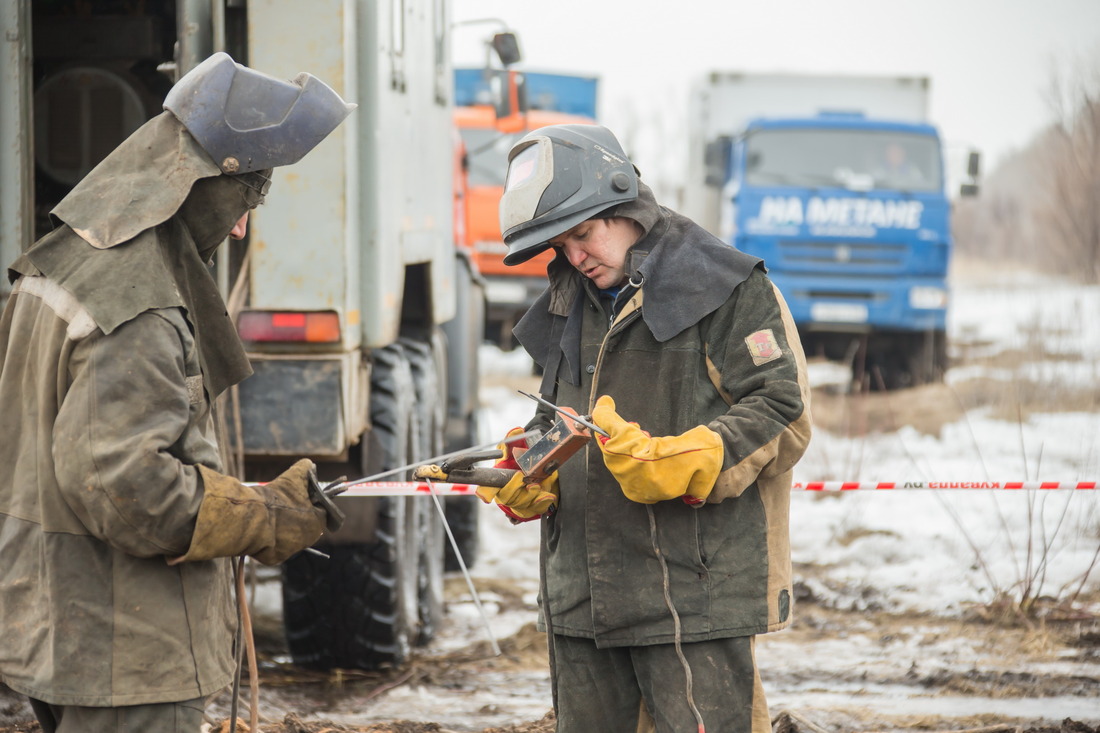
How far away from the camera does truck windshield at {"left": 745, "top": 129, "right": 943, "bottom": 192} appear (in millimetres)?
12180

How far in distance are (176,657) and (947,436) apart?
28.6ft

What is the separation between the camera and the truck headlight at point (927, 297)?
1229cm

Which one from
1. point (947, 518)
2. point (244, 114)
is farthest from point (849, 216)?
point (244, 114)

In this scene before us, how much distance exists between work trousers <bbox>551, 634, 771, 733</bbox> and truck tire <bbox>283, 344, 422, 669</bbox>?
180 cm

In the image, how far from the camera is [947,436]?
994cm

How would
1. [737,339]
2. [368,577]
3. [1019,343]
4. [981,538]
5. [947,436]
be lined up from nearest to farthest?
1. [737,339]
2. [368,577]
3. [981,538]
4. [947,436]
5. [1019,343]

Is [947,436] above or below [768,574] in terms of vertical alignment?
below

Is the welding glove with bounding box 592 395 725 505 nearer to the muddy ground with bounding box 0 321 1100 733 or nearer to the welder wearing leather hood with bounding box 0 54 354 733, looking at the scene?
the welder wearing leather hood with bounding box 0 54 354 733

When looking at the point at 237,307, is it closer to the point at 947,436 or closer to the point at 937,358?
the point at 947,436

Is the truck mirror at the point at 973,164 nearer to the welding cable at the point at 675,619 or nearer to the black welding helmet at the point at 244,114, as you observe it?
the welding cable at the point at 675,619

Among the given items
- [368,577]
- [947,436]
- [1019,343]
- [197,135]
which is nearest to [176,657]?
[197,135]

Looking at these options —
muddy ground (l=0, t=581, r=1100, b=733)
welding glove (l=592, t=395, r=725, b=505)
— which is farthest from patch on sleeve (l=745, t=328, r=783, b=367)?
muddy ground (l=0, t=581, r=1100, b=733)

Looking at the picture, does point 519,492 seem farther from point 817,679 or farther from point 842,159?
point 842,159

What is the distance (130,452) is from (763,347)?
1.29 meters
